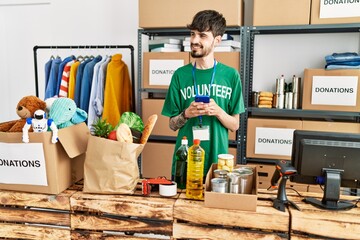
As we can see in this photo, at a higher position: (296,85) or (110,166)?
(296,85)

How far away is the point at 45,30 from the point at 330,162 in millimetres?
3193

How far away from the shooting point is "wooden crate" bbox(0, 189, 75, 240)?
1329 mm

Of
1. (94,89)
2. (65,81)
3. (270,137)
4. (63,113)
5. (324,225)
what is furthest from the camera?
(65,81)

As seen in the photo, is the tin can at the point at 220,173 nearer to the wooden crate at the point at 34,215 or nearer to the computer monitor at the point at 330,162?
the computer monitor at the point at 330,162

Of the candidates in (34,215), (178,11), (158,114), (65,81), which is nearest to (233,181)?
(34,215)

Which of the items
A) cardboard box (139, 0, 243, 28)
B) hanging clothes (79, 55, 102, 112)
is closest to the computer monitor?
cardboard box (139, 0, 243, 28)

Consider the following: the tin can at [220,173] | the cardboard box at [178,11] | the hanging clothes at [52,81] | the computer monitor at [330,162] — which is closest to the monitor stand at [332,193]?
the computer monitor at [330,162]

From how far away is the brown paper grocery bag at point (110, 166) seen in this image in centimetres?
127

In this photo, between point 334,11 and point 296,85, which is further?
point 296,85

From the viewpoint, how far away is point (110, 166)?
4.19 ft

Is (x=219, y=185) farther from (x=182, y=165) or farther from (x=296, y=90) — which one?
(x=296, y=90)

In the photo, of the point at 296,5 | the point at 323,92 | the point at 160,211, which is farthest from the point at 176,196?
the point at 296,5

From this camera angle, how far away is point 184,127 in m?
1.83

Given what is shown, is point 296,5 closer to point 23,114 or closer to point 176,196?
point 176,196
